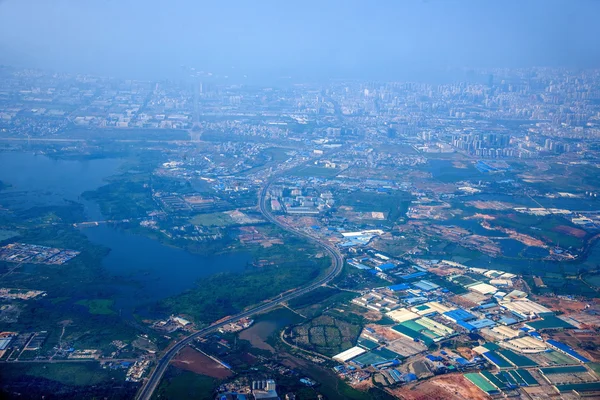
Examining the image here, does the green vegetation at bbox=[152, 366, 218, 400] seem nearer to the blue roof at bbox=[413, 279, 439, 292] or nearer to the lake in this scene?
the lake

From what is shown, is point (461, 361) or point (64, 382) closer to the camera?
point (64, 382)

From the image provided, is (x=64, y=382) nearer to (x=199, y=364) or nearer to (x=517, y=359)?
(x=199, y=364)

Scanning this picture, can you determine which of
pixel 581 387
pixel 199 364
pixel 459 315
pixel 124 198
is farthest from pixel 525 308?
pixel 124 198

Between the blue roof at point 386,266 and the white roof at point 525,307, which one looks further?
the blue roof at point 386,266

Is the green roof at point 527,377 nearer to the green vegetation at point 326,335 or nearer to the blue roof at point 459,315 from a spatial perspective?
the blue roof at point 459,315

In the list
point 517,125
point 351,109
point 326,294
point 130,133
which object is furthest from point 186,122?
point 326,294

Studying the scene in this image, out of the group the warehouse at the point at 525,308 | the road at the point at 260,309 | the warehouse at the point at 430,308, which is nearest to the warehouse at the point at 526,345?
the warehouse at the point at 525,308

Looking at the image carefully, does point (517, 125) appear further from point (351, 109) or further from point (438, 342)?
point (438, 342)
